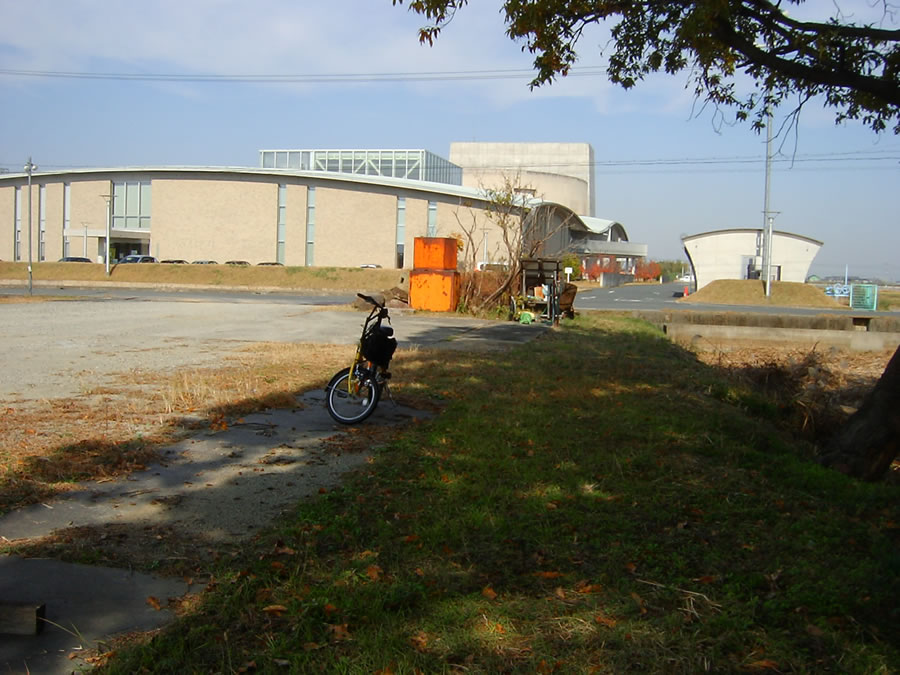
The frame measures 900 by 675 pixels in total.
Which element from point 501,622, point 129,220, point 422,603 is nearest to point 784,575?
point 501,622

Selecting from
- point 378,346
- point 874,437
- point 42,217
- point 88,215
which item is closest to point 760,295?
point 874,437

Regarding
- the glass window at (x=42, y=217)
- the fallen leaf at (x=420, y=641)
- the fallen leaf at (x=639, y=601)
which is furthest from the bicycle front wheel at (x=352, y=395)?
the glass window at (x=42, y=217)

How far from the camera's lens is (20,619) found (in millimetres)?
3391

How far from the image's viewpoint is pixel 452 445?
695 centimetres

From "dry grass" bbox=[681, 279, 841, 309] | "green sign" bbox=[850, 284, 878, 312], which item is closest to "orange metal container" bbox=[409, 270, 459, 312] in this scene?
"dry grass" bbox=[681, 279, 841, 309]

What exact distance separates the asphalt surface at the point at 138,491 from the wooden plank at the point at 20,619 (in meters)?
0.04

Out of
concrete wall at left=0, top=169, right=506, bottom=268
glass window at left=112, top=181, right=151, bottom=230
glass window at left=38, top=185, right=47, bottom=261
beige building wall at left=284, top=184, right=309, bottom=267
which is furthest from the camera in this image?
glass window at left=112, top=181, right=151, bottom=230

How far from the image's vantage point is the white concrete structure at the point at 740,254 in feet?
216

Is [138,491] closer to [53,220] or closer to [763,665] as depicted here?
[763,665]

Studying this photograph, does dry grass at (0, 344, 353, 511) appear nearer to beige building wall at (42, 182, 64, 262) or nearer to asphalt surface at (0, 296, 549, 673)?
asphalt surface at (0, 296, 549, 673)

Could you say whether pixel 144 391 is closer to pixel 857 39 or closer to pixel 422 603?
pixel 422 603

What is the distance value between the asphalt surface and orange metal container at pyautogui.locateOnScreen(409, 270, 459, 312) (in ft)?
42.6

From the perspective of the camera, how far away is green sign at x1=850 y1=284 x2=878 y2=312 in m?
45.1

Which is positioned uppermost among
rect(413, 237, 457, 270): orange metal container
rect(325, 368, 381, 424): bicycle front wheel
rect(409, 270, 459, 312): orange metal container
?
rect(413, 237, 457, 270): orange metal container
